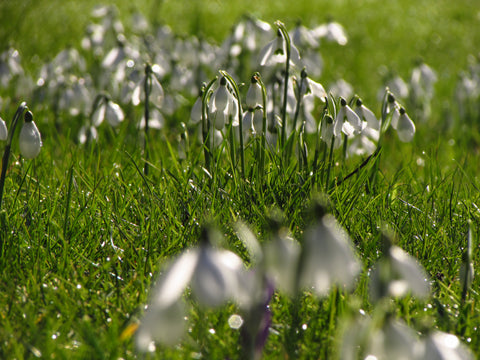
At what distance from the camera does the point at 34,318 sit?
1.73 metres

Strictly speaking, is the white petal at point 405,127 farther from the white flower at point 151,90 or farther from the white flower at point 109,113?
the white flower at point 109,113

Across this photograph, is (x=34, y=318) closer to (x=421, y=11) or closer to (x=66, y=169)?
(x=66, y=169)

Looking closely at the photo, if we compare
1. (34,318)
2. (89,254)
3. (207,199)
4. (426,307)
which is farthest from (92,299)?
(426,307)

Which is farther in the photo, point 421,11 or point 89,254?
point 421,11

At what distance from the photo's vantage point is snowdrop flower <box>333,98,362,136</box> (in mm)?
2207

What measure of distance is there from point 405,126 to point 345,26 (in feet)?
26.6

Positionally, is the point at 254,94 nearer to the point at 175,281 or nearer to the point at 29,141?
the point at 29,141

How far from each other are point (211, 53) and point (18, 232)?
10.8 feet

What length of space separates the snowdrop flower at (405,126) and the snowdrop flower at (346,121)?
1.23ft

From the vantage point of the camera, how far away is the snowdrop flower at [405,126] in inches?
99.4

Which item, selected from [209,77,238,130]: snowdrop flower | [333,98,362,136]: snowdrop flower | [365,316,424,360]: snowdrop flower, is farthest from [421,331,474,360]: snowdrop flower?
[209,77,238,130]: snowdrop flower

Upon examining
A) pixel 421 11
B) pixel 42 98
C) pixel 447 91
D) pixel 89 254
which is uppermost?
pixel 89 254

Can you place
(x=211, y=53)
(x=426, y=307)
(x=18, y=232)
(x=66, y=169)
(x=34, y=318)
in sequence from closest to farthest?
(x=34, y=318)
(x=426, y=307)
(x=18, y=232)
(x=66, y=169)
(x=211, y=53)

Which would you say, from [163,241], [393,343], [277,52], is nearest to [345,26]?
[277,52]
